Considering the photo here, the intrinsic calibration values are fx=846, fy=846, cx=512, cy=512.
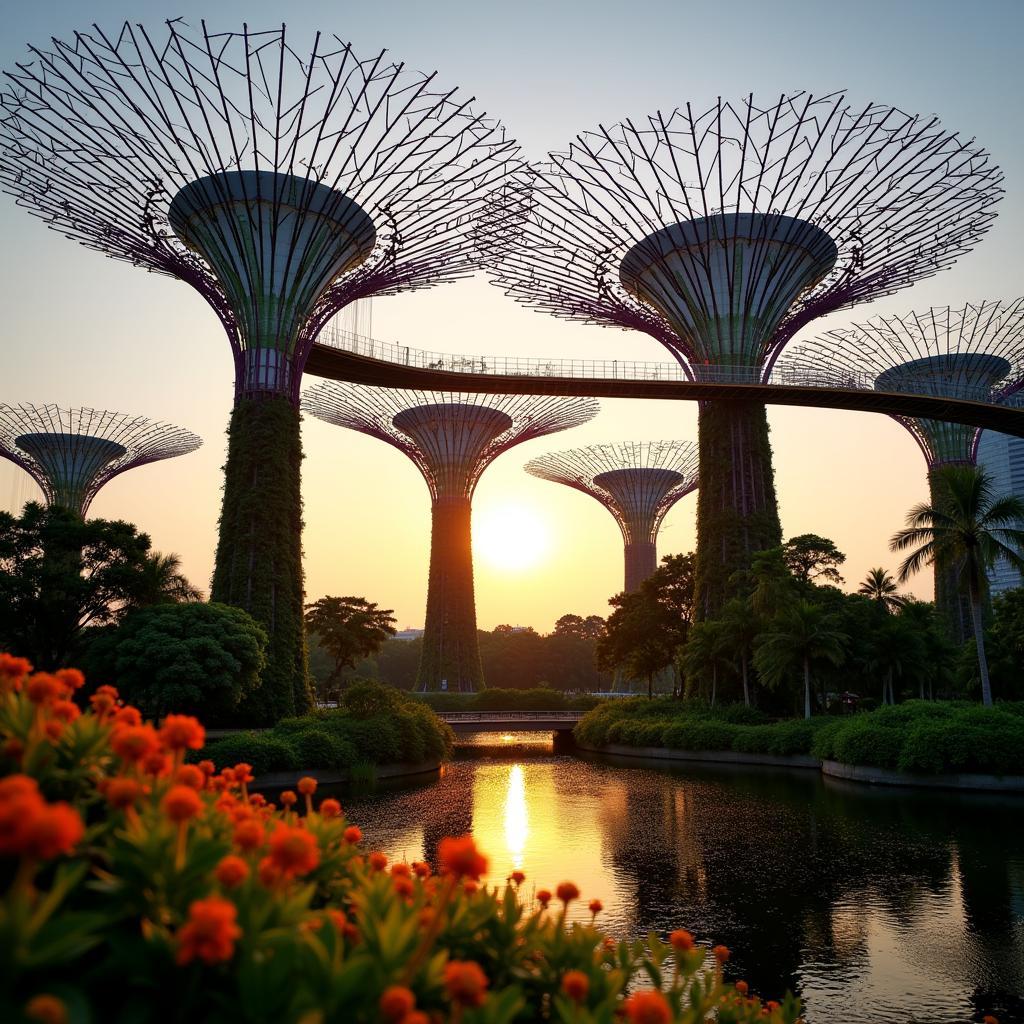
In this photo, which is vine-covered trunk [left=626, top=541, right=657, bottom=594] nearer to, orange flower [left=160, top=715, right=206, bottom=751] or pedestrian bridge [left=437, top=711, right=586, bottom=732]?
pedestrian bridge [left=437, top=711, right=586, bottom=732]

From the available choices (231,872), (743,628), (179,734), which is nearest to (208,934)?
(231,872)

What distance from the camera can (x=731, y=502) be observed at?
43.0m

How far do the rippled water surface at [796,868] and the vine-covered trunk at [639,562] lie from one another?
41455 mm

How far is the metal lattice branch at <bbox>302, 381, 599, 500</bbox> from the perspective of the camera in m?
54.9

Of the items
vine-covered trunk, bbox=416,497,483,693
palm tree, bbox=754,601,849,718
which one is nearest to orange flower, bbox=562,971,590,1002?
palm tree, bbox=754,601,849,718

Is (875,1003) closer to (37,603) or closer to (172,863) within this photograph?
(172,863)

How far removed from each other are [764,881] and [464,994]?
14231mm

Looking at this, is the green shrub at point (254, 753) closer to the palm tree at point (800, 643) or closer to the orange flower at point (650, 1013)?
the palm tree at point (800, 643)

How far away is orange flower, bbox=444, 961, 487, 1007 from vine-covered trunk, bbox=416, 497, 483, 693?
5541 cm

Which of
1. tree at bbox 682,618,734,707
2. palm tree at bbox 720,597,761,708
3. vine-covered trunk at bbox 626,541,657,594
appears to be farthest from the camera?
vine-covered trunk at bbox 626,541,657,594

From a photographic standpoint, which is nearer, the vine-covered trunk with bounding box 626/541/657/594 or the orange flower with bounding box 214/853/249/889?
the orange flower with bounding box 214/853/249/889

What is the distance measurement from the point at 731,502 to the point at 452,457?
21.5 m

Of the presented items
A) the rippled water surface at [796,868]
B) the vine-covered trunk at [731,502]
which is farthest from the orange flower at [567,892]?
the vine-covered trunk at [731,502]

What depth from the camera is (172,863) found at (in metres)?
2.45
